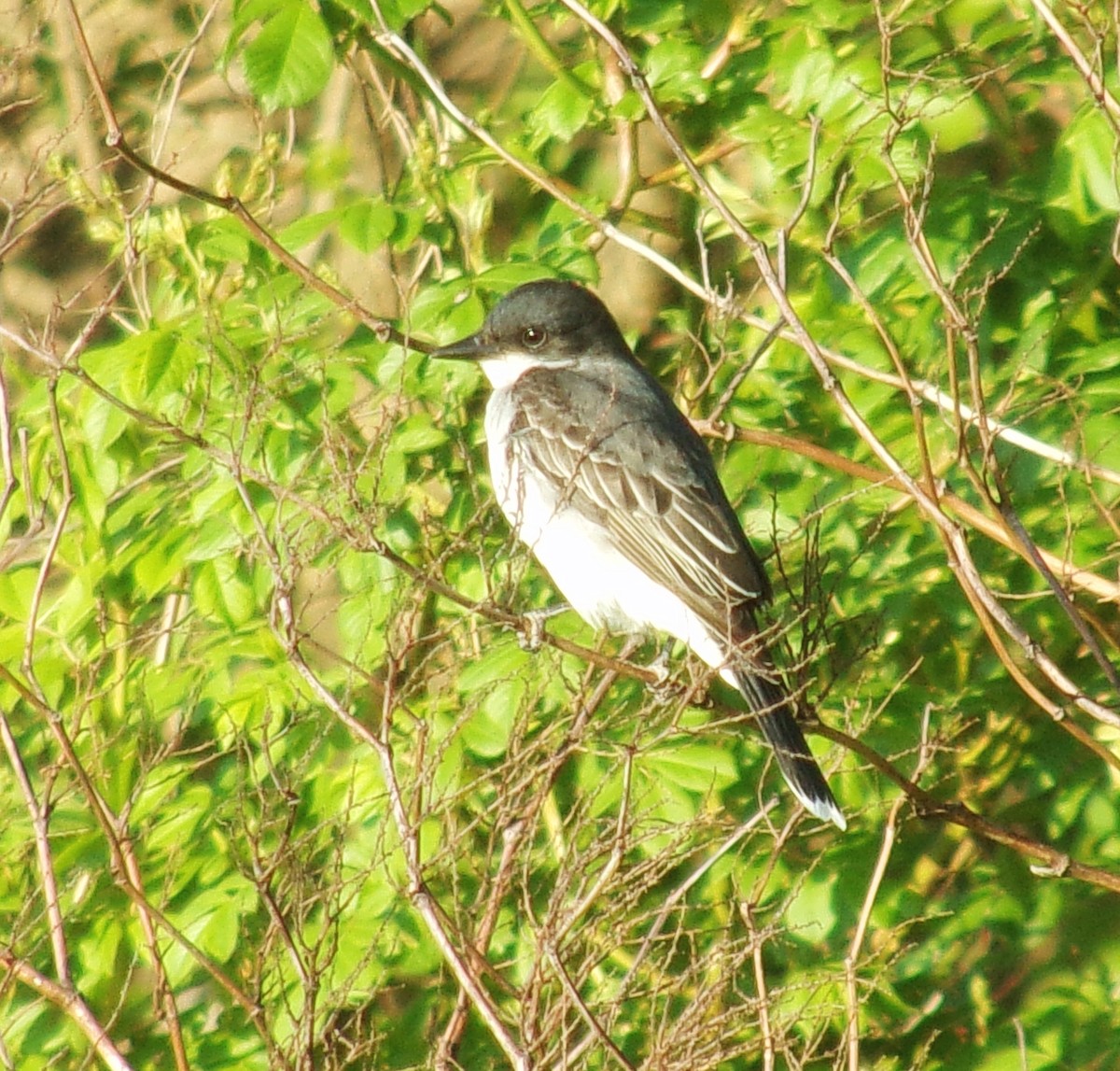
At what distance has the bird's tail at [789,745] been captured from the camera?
164 inches

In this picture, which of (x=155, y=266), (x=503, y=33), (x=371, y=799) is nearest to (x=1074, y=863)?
(x=371, y=799)

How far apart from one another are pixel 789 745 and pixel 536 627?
901 millimetres

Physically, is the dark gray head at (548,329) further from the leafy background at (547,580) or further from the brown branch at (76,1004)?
the brown branch at (76,1004)

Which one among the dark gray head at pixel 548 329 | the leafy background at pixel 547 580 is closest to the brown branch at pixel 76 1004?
the leafy background at pixel 547 580

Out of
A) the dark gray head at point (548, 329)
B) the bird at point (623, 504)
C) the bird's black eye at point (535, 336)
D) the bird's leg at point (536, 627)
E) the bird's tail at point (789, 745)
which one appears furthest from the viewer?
the bird's black eye at point (535, 336)

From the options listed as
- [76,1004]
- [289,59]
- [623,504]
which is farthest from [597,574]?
[76,1004]

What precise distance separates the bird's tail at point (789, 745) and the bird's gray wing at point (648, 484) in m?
0.34

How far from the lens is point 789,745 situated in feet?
14.0

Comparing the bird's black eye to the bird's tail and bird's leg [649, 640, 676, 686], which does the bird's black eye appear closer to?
bird's leg [649, 640, 676, 686]

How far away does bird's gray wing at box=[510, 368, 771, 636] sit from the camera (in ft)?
15.7

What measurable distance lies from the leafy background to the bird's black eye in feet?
1.02

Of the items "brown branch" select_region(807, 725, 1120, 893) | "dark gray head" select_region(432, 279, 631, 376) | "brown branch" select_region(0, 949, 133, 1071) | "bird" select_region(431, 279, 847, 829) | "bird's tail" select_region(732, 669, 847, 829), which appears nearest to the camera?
"brown branch" select_region(807, 725, 1120, 893)

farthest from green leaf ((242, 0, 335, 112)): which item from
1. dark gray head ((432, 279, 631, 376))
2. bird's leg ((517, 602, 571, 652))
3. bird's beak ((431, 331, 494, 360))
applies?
bird's leg ((517, 602, 571, 652))

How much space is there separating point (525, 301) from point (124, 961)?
2.31 metres
